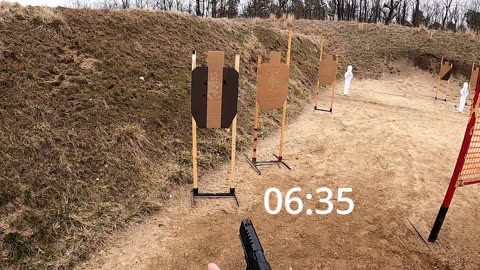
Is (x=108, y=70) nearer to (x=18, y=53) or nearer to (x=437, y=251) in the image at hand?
(x=18, y=53)

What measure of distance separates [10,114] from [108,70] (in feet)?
7.29

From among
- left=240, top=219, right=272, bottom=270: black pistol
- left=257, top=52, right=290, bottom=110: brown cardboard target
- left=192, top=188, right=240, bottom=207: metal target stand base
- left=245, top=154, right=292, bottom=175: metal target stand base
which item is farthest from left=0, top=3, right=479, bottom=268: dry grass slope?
left=240, top=219, right=272, bottom=270: black pistol

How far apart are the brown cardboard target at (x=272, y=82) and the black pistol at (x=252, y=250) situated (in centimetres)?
443

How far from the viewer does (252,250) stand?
51.3 inches

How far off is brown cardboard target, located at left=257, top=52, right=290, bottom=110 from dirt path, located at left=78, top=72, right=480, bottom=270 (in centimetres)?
129

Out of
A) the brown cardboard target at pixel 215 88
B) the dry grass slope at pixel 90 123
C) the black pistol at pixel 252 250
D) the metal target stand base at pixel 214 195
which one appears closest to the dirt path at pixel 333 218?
the metal target stand base at pixel 214 195

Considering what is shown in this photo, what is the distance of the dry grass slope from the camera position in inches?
149

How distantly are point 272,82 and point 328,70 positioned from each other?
15.1ft

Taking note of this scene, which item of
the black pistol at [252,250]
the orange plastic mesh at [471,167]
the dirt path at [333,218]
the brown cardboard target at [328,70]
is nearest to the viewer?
the black pistol at [252,250]

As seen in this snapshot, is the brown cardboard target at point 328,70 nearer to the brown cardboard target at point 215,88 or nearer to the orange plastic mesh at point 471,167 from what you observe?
the orange plastic mesh at point 471,167

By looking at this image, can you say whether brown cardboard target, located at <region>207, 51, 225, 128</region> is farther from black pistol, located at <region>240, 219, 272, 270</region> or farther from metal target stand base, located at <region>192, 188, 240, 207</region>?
black pistol, located at <region>240, 219, 272, 270</region>

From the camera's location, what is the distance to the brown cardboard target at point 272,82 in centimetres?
568

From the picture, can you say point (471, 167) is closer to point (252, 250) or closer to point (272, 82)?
point (272, 82)

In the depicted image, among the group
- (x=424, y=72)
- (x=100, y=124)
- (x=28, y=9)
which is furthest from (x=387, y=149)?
(x=424, y=72)
